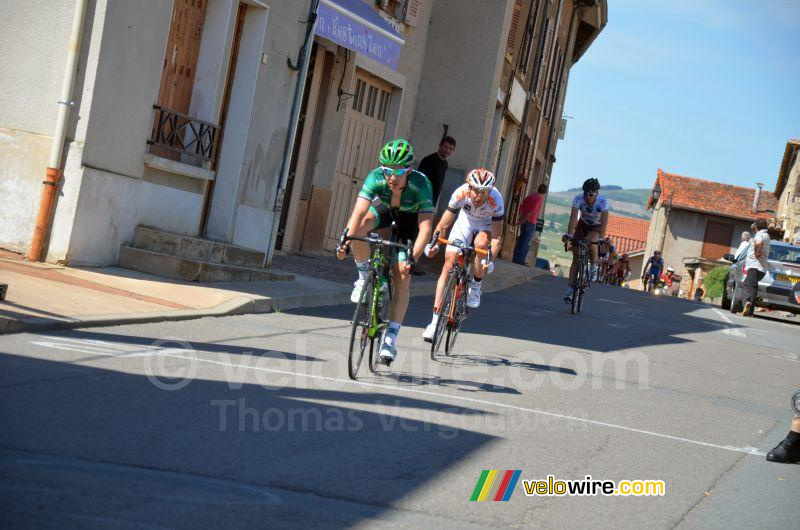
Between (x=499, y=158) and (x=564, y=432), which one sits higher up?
(x=499, y=158)

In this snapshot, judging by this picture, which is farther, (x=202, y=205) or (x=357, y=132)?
(x=357, y=132)

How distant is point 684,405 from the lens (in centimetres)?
930

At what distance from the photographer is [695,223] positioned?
63.7 metres

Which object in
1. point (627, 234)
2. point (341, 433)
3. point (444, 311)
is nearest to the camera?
point (341, 433)

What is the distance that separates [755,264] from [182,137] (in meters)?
14.8

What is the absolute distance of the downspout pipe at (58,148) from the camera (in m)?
11.1

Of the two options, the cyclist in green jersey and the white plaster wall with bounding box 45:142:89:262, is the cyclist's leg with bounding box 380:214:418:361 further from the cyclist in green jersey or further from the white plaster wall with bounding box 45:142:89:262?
the white plaster wall with bounding box 45:142:89:262

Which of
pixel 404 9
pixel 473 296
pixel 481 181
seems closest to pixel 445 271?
pixel 473 296

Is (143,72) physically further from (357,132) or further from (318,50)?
(357,132)

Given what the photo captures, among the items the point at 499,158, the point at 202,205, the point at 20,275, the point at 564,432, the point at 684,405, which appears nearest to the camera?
the point at 564,432

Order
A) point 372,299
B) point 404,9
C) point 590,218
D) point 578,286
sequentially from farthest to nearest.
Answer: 1. point 404,9
2. point 578,286
3. point 590,218
4. point 372,299

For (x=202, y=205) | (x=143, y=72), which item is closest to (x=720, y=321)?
(x=202, y=205)

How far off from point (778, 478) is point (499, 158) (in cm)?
2112

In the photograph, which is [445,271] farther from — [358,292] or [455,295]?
[358,292]
